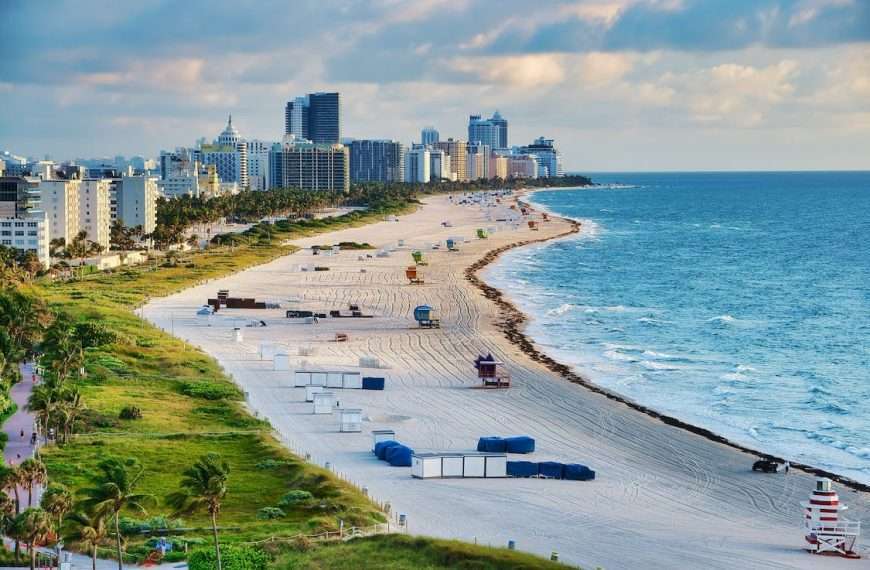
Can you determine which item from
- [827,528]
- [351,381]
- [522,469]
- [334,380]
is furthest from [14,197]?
[827,528]

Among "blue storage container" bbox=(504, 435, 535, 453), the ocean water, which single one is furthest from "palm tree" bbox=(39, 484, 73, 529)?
the ocean water

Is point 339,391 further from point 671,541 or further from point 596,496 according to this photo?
point 671,541

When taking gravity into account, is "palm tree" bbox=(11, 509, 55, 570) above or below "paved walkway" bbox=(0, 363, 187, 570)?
above

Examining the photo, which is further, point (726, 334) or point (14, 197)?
point (14, 197)

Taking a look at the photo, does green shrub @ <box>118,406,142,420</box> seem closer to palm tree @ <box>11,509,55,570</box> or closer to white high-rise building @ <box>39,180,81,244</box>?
palm tree @ <box>11,509,55,570</box>

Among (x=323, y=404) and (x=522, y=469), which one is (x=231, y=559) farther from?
(x=323, y=404)

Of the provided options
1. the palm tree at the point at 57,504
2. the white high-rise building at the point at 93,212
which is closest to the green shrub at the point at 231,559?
the palm tree at the point at 57,504

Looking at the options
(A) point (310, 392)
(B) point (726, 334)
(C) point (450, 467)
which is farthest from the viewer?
(B) point (726, 334)
